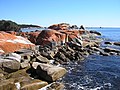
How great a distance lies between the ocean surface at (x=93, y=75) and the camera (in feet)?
62.3

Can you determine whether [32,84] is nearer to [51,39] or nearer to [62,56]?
[62,56]

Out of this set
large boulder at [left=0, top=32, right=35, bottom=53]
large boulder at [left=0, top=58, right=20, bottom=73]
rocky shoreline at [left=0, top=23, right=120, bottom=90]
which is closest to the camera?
rocky shoreline at [left=0, top=23, right=120, bottom=90]

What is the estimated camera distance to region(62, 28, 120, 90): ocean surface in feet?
62.3

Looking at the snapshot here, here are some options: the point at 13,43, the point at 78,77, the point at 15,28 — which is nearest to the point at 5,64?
the point at 78,77

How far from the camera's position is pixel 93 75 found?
22828 millimetres

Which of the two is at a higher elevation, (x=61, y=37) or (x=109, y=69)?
(x=61, y=37)

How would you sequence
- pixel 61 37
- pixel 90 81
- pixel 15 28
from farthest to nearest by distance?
pixel 15 28
pixel 61 37
pixel 90 81

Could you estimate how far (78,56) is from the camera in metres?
31.0

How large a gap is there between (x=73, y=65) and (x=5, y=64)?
373 inches

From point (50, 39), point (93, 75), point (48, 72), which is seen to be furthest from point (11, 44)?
point (93, 75)

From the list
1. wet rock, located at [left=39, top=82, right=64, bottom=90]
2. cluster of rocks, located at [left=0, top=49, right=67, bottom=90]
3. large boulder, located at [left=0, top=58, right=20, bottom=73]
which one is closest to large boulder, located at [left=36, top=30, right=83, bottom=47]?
cluster of rocks, located at [left=0, top=49, right=67, bottom=90]

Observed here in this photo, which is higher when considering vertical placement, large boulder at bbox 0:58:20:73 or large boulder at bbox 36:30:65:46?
large boulder at bbox 36:30:65:46

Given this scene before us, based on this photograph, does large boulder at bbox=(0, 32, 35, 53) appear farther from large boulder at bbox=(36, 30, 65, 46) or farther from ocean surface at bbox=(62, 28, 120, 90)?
ocean surface at bbox=(62, 28, 120, 90)

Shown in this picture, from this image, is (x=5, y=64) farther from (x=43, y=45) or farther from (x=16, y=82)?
(x=43, y=45)
